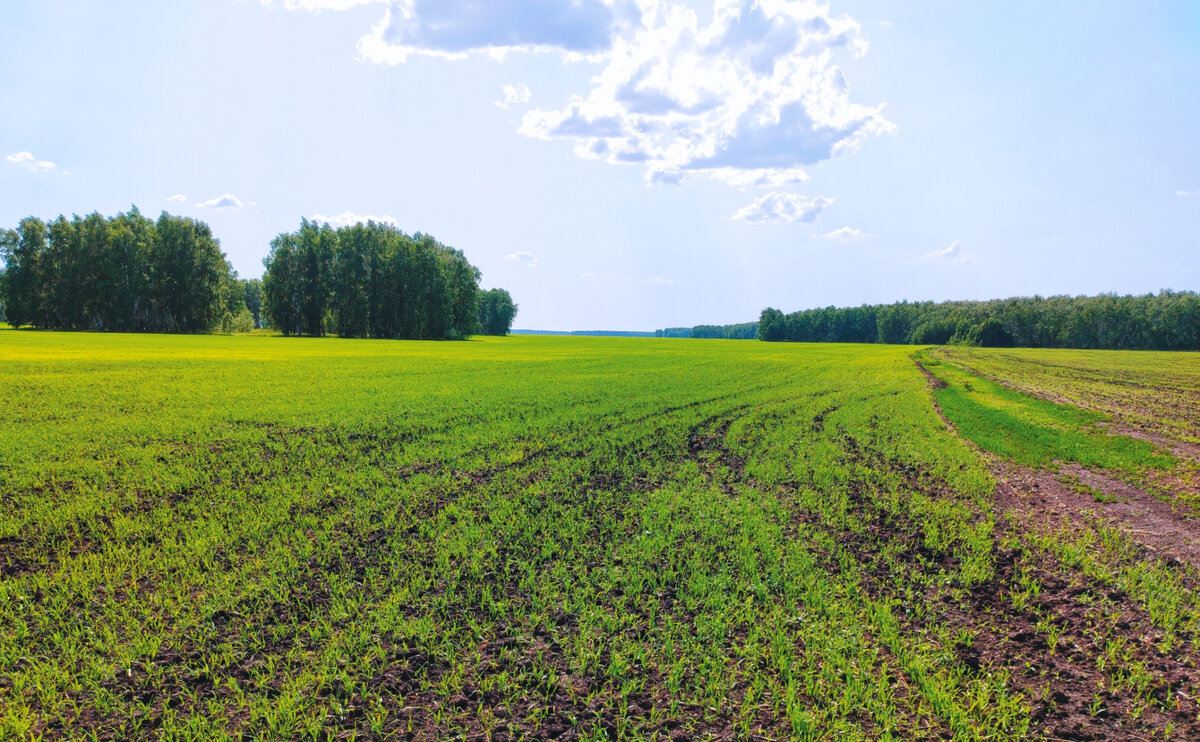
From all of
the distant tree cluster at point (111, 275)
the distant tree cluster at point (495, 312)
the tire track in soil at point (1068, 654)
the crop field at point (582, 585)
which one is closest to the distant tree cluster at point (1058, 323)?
the distant tree cluster at point (495, 312)

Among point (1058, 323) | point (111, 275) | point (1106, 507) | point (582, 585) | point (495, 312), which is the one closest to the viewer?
point (582, 585)

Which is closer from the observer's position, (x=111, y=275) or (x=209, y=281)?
(x=111, y=275)

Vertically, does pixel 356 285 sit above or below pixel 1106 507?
above

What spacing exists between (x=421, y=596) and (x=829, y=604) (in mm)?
4942

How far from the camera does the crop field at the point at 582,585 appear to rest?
189 inches

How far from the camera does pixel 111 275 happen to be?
274 ft

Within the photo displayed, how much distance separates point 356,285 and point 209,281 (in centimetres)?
2251

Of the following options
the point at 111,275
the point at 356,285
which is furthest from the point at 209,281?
the point at 356,285

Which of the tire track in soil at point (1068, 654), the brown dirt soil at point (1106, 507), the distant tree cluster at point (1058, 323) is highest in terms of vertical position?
the distant tree cluster at point (1058, 323)

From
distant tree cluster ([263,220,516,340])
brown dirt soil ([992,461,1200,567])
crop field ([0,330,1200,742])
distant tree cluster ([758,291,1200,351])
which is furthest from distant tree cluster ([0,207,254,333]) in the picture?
distant tree cluster ([758,291,1200,351])

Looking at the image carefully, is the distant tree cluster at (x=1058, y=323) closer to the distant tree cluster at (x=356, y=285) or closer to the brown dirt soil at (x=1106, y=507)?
the distant tree cluster at (x=356, y=285)

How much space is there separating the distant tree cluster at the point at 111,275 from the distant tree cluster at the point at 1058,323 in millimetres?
165465

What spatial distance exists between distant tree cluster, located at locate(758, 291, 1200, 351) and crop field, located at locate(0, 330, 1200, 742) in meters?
152

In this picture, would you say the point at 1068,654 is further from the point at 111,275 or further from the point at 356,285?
the point at 111,275
